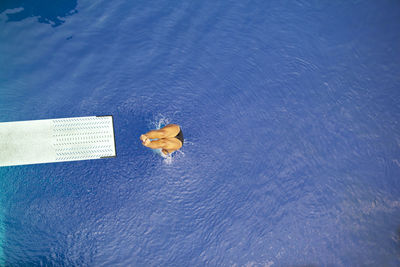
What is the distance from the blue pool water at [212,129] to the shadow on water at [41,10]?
0.04 feet

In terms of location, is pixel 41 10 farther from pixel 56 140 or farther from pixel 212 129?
pixel 212 129

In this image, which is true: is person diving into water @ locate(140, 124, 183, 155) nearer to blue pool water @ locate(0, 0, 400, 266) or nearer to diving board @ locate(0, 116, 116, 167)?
blue pool water @ locate(0, 0, 400, 266)

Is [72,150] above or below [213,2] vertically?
below

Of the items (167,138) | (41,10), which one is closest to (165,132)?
(167,138)

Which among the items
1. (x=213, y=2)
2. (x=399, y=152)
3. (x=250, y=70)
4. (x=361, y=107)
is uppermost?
(x=213, y=2)

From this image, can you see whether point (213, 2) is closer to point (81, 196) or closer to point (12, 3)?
point (12, 3)

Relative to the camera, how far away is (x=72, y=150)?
8.21 feet

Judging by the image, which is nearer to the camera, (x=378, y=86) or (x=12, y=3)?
(x=12, y=3)

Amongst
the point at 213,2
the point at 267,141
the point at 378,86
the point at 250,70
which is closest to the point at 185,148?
the point at 267,141

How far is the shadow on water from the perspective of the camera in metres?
2.53

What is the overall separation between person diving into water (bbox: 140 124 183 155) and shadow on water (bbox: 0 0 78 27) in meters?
1.56

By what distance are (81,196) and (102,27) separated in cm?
174

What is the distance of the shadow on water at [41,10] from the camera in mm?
2531

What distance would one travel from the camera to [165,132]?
2.32m
